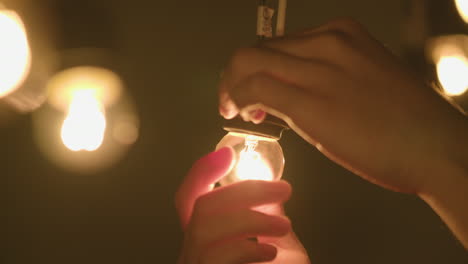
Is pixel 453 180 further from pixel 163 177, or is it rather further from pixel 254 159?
pixel 163 177

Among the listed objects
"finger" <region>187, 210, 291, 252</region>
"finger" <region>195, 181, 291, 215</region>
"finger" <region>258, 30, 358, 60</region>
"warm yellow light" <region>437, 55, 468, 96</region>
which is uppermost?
"warm yellow light" <region>437, 55, 468, 96</region>

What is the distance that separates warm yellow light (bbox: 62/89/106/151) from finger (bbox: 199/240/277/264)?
520 millimetres

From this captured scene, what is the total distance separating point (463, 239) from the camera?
46 centimetres

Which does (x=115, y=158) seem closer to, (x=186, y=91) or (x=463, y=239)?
(x=186, y=91)

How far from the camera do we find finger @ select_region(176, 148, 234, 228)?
1.64 feet

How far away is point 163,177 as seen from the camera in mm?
959

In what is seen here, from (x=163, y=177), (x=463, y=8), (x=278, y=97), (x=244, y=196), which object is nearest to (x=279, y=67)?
(x=278, y=97)

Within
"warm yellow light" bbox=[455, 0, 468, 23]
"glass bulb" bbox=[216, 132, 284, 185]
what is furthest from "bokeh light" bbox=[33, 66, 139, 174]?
"warm yellow light" bbox=[455, 0, 468, 23]

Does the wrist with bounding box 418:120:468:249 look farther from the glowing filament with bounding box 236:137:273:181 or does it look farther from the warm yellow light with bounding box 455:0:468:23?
the warm yellow light with bounding box 455:0:468:23

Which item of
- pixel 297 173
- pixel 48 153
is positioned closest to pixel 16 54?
pixel 48 153

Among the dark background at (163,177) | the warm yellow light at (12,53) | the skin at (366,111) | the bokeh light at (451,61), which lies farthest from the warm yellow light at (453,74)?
the warm yellow light at (12,53)

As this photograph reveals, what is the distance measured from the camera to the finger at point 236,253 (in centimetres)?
48

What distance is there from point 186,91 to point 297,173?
32cm

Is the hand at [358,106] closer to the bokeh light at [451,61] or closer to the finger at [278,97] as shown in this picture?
the finger at [278,97]
